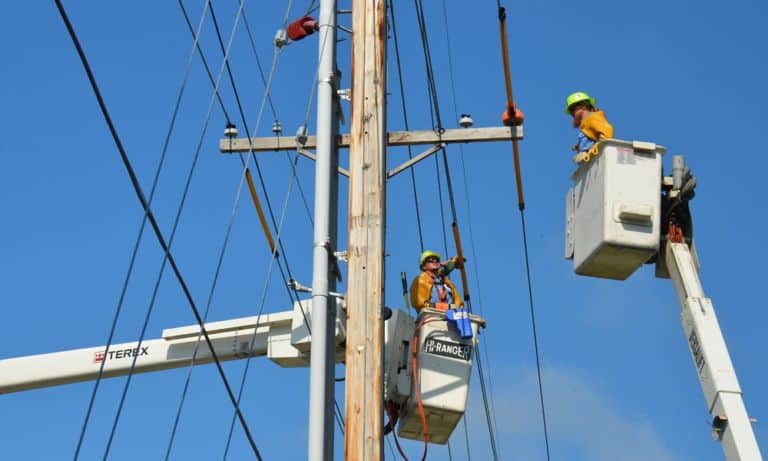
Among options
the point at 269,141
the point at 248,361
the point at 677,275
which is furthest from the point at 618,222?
the point at 248,361

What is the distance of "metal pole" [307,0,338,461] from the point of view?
28.0 feet

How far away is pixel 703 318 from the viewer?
786 cm

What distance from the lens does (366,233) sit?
927 cm

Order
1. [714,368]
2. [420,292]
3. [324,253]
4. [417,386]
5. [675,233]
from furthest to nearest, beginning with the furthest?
[420,292] → [417,386] → [324,253] → [675,233] → [714,368]

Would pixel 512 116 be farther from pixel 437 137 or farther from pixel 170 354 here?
pixel 170 354

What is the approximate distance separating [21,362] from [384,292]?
172 inches

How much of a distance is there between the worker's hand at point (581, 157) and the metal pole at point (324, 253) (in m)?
1.61

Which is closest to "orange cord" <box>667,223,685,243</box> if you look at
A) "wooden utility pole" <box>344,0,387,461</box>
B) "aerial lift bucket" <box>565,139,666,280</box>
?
"aerial lift bucket" <box>565,139,666,280</box>

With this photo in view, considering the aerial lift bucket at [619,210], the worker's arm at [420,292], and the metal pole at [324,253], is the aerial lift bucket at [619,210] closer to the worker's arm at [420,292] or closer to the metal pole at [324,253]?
the metal pole at [324,253]

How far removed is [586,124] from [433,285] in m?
2.07

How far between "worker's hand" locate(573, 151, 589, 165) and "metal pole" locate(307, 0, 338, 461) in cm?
161

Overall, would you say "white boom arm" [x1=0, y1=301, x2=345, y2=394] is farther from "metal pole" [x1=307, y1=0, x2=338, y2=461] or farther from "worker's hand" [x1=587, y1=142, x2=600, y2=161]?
"worker's hand" [x1=587, y1=142, x2=600, y2=161]

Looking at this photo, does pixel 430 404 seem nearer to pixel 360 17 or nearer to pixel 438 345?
pixel 438 345

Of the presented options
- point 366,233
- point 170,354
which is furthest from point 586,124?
point 170,354
